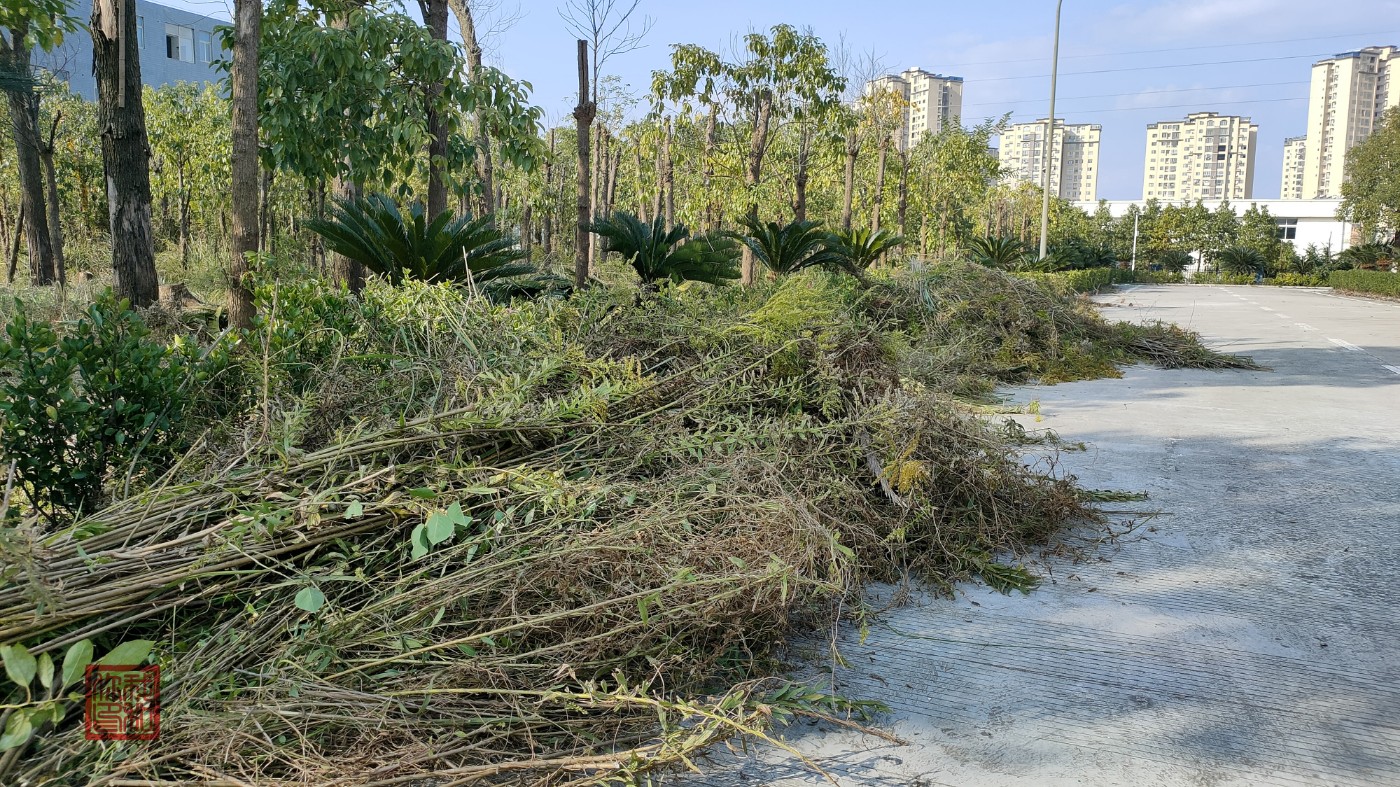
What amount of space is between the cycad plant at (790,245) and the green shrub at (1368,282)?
86.1 ft

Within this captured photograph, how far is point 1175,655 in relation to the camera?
284 centimetres

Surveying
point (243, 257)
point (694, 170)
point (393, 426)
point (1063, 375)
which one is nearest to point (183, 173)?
point (694, 170)

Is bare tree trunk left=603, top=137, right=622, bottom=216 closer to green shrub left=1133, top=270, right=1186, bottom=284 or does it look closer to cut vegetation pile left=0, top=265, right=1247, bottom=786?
cut vegetation pile left=0, top=265, right=1247, bottom=786

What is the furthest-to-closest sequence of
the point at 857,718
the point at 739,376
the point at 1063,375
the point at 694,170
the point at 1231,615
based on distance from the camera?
the point at 694,170 < the point at 1063,375 < the point at 739,376 < the point at 1231,615 < the point at 857,718

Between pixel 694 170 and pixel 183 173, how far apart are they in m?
11.1

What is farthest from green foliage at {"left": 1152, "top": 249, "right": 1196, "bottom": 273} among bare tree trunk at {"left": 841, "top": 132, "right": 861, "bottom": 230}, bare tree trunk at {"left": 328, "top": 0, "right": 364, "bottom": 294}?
bare tree trunk at {"left": 328, "top": 0, "right": 364, "bottom": 294}

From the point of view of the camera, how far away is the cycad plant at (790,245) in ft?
36.7

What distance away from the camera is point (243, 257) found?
16.2ft

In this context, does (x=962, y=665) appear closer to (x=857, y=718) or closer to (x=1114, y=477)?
(x=857, y=718)

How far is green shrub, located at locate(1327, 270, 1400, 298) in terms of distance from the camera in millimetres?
28989

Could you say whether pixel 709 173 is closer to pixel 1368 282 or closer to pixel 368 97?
pixel 368 97

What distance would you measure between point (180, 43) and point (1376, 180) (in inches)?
1713

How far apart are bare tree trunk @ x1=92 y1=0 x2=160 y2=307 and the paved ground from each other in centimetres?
523

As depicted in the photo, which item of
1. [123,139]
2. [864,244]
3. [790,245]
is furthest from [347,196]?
[864,244]
